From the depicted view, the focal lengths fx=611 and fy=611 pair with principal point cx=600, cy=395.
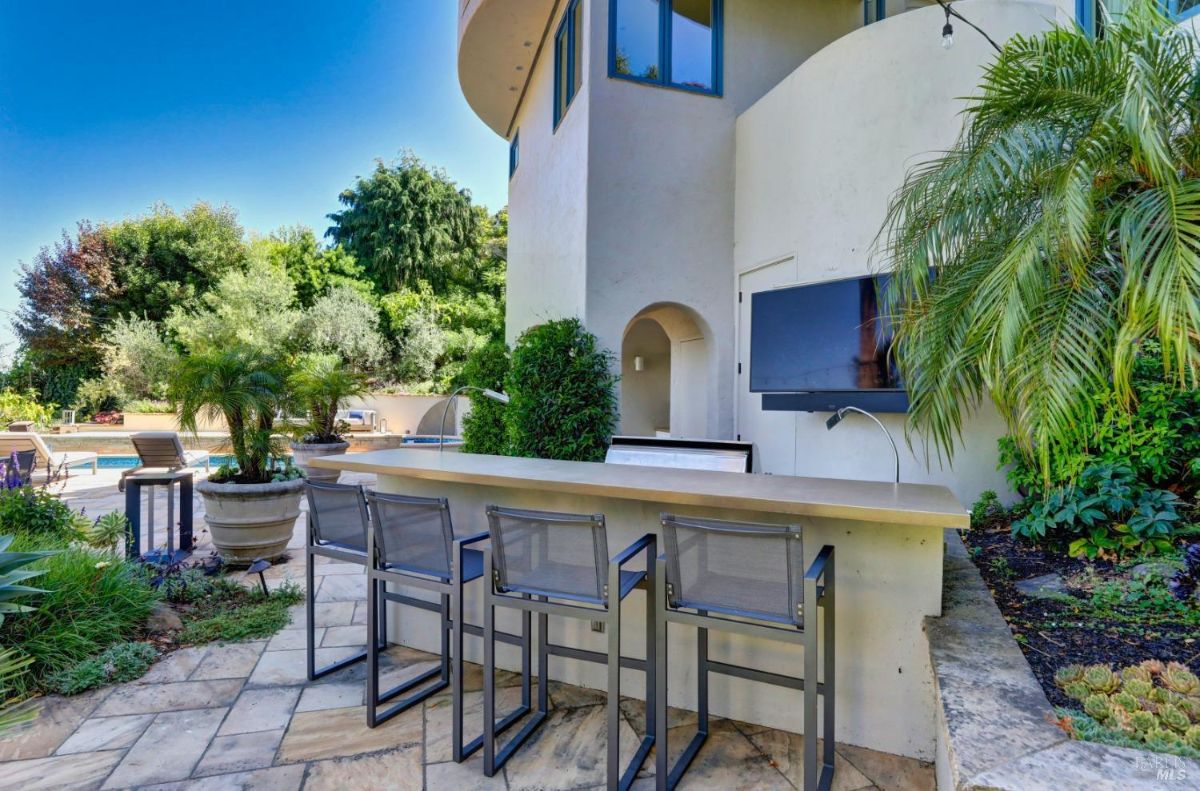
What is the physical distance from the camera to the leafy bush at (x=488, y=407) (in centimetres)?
898

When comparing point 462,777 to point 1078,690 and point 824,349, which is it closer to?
point 1078,690

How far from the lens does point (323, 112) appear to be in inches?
802

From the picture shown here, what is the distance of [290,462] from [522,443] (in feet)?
7.70

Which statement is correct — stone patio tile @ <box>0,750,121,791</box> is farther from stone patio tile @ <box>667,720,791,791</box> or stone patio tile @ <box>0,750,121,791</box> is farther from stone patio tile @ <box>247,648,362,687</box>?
stone patio tile @ <box>667,720,791,791</box>

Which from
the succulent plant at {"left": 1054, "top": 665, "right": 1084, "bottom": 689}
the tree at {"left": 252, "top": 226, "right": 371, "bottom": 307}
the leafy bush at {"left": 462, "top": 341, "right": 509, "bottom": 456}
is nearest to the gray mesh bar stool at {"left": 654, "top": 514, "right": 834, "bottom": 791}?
the succulent plant at {"left": 1054, "top": 665, "right": 1084, "bottom": 689}

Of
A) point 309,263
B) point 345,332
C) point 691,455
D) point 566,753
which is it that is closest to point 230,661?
point 566,753

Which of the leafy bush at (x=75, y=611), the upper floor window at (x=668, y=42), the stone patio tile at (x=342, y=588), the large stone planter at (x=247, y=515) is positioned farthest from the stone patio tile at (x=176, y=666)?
the upper floor window at (x=668, y=42)

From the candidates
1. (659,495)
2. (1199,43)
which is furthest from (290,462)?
(1199,43)

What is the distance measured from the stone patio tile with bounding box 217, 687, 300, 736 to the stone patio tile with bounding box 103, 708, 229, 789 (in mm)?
56

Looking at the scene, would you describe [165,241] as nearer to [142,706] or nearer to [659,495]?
[142,706]

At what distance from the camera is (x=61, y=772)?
2336mm

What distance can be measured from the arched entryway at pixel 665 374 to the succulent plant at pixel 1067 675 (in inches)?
212

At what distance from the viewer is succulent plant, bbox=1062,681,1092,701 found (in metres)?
2.00

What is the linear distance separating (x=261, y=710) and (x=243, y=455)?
9.22 feet
